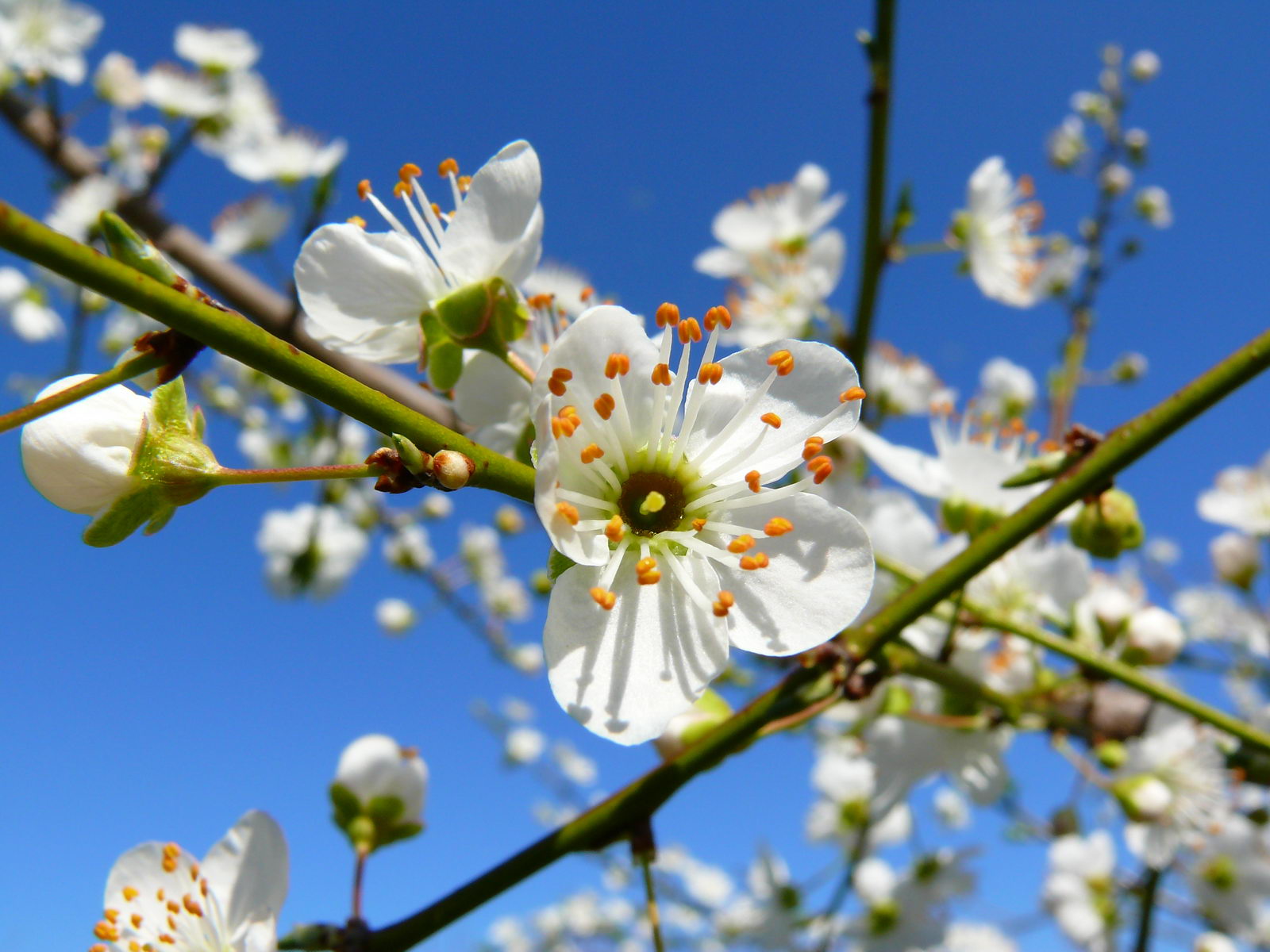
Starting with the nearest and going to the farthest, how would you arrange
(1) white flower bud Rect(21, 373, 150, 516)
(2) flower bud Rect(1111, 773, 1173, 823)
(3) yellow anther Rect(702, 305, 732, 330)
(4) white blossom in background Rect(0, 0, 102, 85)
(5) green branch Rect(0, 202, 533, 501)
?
(5) green branch Rect(0, 202, 533, 501), (1) white flower bud Rect(21, 373, 150, 516), (3) yellow anther Rect(702, 305, 732, 330), (2) flower bud Rect(1111, 773, 1173, 823), (4) white blossom in background Rect(0, 0, 102, 85)

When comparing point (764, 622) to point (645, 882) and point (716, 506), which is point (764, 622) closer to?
point (716, 506)

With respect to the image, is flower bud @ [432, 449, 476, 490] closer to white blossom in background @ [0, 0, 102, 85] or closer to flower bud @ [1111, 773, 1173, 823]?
flower bud @ [1111, 773, 1173, 823]

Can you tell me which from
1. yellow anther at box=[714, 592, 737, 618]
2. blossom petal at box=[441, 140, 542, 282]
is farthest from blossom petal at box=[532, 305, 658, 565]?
blossom petal at box=[441, 140, 542, 282]

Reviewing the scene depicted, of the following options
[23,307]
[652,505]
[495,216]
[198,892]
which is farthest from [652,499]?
[23,307]

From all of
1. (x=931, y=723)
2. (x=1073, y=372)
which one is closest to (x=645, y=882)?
(x=931, y=723)

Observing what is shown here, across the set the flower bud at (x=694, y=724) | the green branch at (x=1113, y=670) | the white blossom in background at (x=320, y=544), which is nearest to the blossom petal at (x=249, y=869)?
the flower bud at (x=694, y=724)

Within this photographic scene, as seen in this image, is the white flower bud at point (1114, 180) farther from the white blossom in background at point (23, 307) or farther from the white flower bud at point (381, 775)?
the white blossom in background at point (23, 307)
